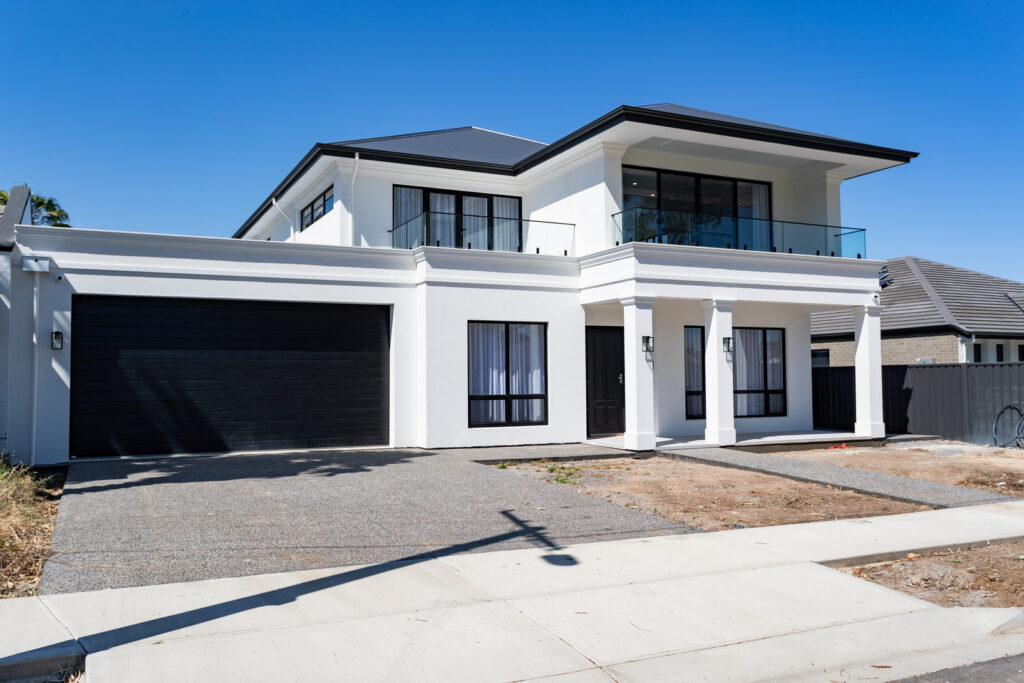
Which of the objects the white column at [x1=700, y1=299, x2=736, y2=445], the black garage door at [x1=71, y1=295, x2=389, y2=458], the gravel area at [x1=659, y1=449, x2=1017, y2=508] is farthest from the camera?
the white column at [x1=700, y1=299, x2=736, y2=445]

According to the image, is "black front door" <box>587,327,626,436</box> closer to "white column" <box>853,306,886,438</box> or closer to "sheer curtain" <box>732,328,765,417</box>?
"sheer curtain" <box>732,328,765,417</box>

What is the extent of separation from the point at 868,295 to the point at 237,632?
1653cm

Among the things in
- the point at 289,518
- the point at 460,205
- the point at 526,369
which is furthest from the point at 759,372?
the point at 289,518

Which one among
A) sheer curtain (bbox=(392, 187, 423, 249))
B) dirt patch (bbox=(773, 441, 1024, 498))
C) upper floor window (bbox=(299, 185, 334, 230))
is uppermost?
upper floor window (bbox=(299, 185, 334, 230))

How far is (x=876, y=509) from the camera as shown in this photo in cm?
983

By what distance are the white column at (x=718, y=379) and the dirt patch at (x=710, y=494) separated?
243cm

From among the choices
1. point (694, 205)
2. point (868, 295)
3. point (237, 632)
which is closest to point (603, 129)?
point (694, 205)

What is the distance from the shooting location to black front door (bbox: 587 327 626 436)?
56.4 ft

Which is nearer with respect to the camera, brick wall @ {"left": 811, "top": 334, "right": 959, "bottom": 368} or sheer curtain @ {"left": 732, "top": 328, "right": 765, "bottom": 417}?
sheer curtain @ {"left": 732, "top": 328, "right": 765, "bottom": 417}

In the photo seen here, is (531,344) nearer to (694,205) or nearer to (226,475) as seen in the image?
(694,205)

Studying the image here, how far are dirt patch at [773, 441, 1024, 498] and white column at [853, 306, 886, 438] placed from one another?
0.57 meters

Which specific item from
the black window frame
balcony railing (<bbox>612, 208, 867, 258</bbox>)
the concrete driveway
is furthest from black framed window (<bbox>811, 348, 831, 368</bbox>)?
the concrete driveway

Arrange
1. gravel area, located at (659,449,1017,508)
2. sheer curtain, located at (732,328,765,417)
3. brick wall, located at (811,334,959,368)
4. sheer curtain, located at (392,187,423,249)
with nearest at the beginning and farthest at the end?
gravel area, located at (659,449,1017,508) < sheer curtain, located at (392,187,423,249) < sheer curtain, located at (732,328,765,417) < brick wall, located at (811,334,959,368)

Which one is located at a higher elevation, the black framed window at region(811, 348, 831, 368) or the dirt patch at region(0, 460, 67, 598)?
the black framed window at region(811, 348, 831, 368)
